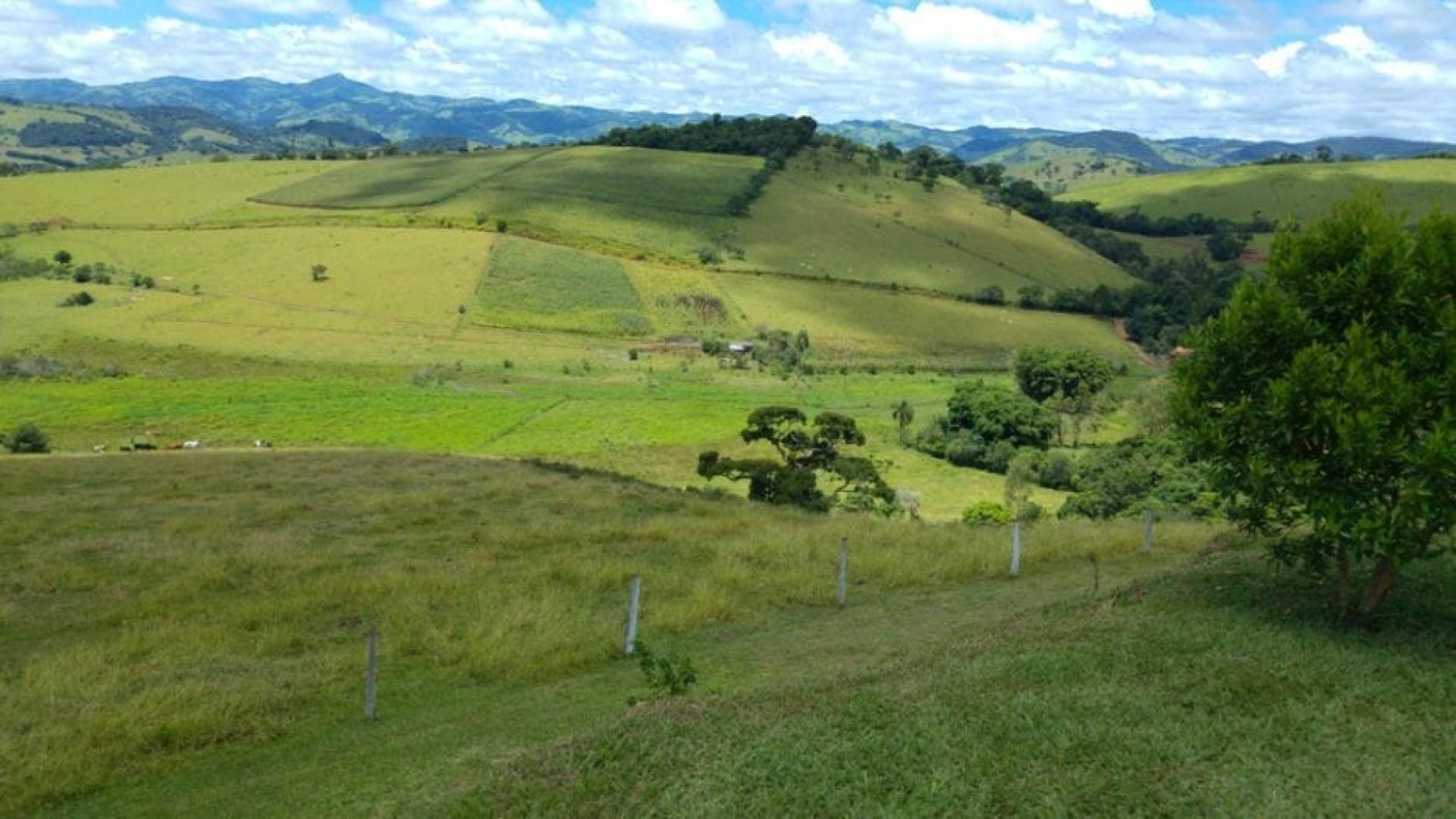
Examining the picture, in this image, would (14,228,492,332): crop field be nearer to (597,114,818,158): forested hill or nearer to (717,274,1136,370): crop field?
(717,274,1136,370): crop field

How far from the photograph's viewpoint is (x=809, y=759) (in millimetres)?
9086

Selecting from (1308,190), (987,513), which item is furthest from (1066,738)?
(1308,190)

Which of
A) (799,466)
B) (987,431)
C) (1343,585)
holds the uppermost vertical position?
(1343,585)

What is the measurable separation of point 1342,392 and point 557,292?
101 m

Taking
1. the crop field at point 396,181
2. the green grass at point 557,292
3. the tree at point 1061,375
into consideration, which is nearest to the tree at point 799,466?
the tree at point 1061,375

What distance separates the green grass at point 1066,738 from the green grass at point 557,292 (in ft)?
305

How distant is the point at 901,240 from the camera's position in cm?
14300

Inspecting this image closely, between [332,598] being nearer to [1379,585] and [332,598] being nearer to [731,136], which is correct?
[1379,585]

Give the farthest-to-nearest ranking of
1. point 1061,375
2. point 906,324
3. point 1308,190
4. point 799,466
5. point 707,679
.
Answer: point 1308,190, point 906,324, point 1061,375, point 799,466, point 707,679

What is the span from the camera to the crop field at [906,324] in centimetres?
10825

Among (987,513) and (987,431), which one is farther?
(987,431)

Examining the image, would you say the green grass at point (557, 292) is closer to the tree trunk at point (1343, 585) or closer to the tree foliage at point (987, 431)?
the tree foliage at point (987, 431)

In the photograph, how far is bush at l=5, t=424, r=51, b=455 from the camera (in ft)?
163

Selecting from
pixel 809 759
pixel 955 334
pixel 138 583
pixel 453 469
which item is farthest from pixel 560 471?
pixel 955 334
